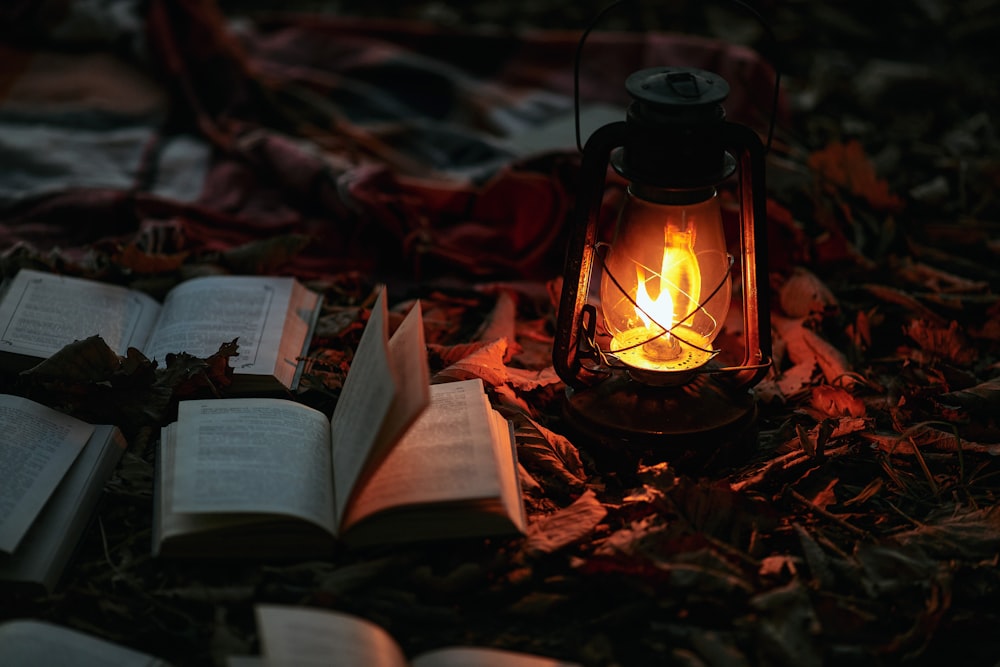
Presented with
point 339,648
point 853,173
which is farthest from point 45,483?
point 853,173

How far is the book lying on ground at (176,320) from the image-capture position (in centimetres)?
174

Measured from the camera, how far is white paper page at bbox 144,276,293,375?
1771 millimetres

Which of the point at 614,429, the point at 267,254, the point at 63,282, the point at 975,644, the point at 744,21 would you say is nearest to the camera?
the point at 975,644

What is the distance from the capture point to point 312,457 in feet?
4.81

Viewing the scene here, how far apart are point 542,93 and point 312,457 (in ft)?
6.41

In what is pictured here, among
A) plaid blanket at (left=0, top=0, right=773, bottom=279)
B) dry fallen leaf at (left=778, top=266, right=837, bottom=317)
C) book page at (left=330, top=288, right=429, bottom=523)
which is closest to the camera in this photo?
book page at (left=330, top=288, right=429, bottom=523)

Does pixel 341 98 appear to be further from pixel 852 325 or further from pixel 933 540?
pixel 933 540

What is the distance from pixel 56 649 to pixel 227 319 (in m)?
0.77

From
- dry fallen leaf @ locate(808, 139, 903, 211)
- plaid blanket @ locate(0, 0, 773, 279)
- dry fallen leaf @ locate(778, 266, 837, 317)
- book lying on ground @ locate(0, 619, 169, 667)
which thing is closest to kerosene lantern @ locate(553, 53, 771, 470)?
dry fallen leaf @ locate(778, 266, 837, 317)

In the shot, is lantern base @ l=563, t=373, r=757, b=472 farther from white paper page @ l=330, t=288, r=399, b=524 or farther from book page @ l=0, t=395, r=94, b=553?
book page @ l=0, t=395, r=94, b=553

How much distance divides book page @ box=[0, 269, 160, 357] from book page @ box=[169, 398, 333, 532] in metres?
0.38

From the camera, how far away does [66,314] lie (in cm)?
186

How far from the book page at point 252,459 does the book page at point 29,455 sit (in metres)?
0.19

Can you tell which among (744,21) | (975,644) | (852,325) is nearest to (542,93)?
(744,21)
